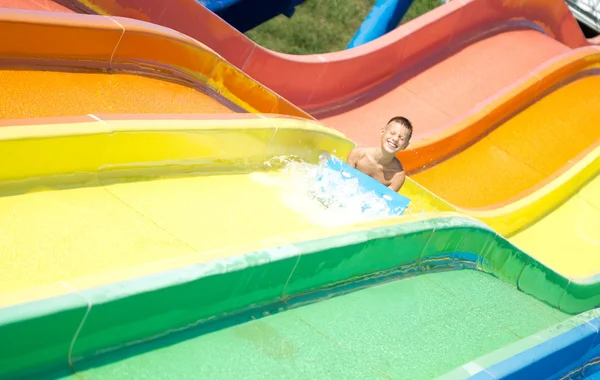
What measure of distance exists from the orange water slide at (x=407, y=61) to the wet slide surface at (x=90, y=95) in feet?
2.64

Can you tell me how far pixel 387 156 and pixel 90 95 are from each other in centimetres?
191

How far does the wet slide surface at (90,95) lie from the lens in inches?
148

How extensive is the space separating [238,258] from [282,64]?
391 centimetres

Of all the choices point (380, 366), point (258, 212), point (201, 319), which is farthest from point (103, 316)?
point (258, 212)

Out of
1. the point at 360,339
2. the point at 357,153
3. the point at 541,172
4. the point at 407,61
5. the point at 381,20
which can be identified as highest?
the point at 381,20

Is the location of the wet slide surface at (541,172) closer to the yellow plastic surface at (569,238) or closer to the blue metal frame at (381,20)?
the yellow plastic surface at (569,238)

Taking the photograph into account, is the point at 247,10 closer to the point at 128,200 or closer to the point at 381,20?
the point at 381,20

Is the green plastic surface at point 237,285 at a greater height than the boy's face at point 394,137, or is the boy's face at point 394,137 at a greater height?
the boy's face at point 394,137

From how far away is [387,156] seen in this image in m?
5.15

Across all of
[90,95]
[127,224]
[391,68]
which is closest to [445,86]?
[391,68]

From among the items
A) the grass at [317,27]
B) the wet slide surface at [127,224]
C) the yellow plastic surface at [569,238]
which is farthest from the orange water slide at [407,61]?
the grass at [317,27]

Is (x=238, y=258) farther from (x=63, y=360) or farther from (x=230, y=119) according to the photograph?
(x=230, y=119)

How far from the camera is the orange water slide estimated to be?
19.0ft

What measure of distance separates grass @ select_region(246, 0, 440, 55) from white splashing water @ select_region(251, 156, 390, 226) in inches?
266
